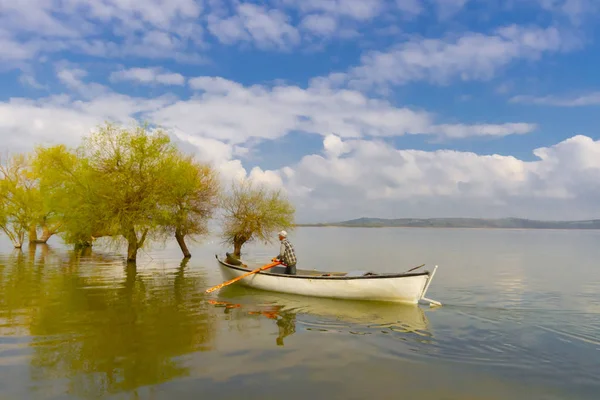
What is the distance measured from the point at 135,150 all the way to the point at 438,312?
72.3 feet

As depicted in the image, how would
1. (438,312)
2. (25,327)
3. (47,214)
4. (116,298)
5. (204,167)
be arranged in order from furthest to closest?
(47,214), (204,167), (116,298), (438,312), (25,327)

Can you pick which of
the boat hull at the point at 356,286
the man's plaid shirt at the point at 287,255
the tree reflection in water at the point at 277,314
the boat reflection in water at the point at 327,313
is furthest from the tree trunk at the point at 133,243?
the tree reflection in water at the point at 277,314

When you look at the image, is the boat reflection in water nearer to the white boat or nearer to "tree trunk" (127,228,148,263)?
the white boat

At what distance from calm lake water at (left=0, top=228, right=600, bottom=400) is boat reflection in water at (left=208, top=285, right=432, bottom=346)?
0.06 metres

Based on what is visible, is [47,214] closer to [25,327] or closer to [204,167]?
[204,167]

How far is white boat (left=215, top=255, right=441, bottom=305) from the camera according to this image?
14.7 meters

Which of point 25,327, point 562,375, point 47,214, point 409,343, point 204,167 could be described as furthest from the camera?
point 47,214

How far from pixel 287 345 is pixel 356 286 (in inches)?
220

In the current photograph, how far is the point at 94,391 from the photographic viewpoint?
24.7 ft

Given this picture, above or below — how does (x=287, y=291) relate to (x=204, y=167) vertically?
below

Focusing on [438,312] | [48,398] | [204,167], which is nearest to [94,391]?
[48,398]

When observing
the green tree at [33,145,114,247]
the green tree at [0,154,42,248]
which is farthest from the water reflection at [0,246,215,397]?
the green tree at [0,154,42,248]

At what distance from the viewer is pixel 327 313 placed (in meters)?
14.3

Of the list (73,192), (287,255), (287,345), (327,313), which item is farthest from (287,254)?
(73,192)
